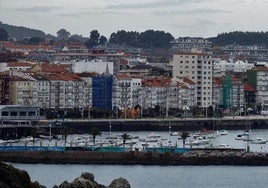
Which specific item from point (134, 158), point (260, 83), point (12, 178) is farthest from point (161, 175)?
point (260, 83)

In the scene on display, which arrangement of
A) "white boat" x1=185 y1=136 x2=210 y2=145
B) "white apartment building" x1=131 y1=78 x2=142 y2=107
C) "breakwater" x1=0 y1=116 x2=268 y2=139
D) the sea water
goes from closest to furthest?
the sea water < "white boat" x1=185 y1=136 x2=210 y2=145 < "breakwater" x1=0 y1=116 x2=268 y2=139 < "white apartment building" x1=131 y1=78 x2=142 y2=107

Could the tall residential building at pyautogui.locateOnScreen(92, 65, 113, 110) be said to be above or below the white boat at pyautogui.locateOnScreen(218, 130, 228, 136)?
above

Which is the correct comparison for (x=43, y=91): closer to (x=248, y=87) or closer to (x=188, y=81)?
(x=188, y=81)

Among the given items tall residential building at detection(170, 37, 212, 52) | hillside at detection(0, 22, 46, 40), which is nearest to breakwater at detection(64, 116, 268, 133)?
tall residential building at detection(170, 37, 212, 52)

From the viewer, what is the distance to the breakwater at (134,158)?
3850cm

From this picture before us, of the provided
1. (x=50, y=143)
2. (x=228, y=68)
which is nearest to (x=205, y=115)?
(x=50, y=143)

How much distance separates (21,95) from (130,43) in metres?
59.1

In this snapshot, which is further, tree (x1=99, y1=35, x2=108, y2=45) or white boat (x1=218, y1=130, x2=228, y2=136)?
tree (x1=99, y1=35, x2=108, y2=45)

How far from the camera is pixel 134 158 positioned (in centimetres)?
3866

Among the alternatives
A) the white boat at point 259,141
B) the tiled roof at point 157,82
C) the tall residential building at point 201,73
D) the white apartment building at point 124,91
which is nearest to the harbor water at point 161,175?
the white boat at point 259,141

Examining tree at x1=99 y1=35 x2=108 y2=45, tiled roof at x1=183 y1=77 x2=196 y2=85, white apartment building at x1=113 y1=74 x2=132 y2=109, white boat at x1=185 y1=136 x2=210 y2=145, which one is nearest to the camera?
white boat at x1=185 y1=136 x2=210 y2=145

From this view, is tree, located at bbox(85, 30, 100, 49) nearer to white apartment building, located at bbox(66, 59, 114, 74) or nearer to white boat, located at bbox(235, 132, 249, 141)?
white apartment building, located at bbox(66, 59, 114, 74)

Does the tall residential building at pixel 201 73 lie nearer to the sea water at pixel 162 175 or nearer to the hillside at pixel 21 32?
the sea water at pixel 162 175

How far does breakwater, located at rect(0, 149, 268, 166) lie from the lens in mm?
38500
